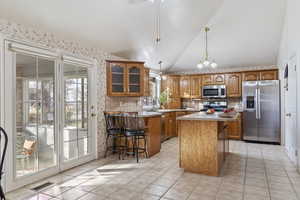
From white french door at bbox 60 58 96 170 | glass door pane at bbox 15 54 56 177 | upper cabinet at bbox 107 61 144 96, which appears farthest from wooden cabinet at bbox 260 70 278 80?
glass door pane at bbox 15 54 56 177

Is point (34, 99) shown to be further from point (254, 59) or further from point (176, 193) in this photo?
point (254, 59)

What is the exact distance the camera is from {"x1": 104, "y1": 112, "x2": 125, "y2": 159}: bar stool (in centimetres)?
424

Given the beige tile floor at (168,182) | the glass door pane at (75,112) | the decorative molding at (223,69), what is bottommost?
the beige tile floor at (168,182)

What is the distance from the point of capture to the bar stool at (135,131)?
4043 millimetres

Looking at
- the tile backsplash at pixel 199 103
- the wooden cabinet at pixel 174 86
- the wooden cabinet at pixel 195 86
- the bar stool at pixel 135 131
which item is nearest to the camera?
the bar stool at pixel 135 131

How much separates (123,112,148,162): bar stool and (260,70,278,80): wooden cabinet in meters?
4.11

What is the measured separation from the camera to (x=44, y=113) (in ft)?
10.5

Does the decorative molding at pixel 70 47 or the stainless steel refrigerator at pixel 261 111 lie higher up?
the decorative molding at pixel 70 47

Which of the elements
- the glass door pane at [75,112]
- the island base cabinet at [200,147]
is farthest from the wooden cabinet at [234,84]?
the glass door pane at [75,112]

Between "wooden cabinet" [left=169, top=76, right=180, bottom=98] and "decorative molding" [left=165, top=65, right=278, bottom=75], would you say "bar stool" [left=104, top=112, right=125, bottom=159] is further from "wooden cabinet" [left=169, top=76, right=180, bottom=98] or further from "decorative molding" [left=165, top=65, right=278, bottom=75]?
"decorative molding" [left=165, top=65, right=278, bottom=75]

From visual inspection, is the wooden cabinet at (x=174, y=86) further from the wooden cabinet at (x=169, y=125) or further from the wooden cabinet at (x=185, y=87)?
the wooden cabinet at (x=169, y=125)

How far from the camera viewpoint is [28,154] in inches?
117

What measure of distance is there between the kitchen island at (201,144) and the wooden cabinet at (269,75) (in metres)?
3.36

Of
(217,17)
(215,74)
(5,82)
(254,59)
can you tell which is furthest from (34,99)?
(254,59)
